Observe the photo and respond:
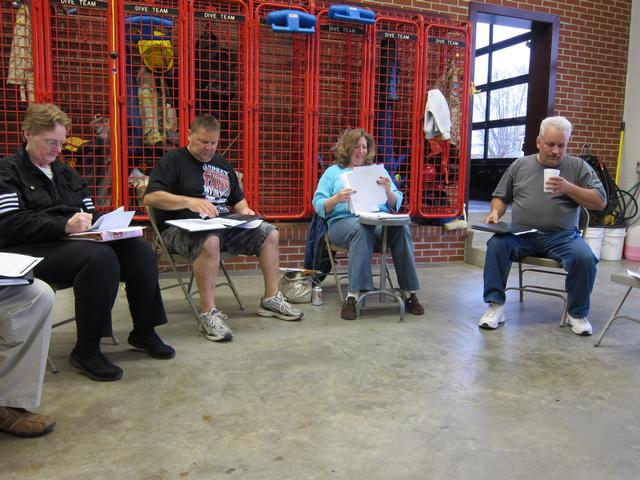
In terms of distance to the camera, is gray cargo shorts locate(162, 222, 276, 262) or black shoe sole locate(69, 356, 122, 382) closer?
black shoe sole locate(69, 356, 122, 382)

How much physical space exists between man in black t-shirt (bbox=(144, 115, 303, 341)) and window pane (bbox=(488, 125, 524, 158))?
5.60 meters

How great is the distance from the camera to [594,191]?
304 cm

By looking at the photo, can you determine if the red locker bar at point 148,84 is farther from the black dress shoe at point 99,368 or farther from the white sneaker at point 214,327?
the black dress shoe at point 99,368

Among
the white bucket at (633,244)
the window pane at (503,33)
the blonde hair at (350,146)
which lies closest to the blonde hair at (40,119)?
the blonde hair at (350,146)

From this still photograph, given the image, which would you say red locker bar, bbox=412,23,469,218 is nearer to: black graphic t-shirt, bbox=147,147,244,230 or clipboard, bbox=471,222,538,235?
clipboard, bbox=471,222,538,235

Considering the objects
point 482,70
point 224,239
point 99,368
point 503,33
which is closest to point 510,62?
point 503,33

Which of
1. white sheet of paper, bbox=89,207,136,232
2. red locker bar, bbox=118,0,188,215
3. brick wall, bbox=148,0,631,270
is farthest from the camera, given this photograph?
brick wall, bbox=148,0,631,270

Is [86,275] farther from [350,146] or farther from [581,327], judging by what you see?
[581,327]

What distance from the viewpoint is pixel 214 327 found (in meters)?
2.71

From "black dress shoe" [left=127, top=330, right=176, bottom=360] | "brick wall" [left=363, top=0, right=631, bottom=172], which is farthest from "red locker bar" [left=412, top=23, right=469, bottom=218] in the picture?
"black dress shoe" [left=127, top=330, right=176, bottom=360]

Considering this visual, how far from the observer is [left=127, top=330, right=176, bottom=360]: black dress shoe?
7.99ft

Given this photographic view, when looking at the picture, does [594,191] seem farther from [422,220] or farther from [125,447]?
[125,447]

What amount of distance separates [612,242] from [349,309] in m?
3.70

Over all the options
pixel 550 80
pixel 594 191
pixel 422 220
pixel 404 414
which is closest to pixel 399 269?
pixel 594 191
